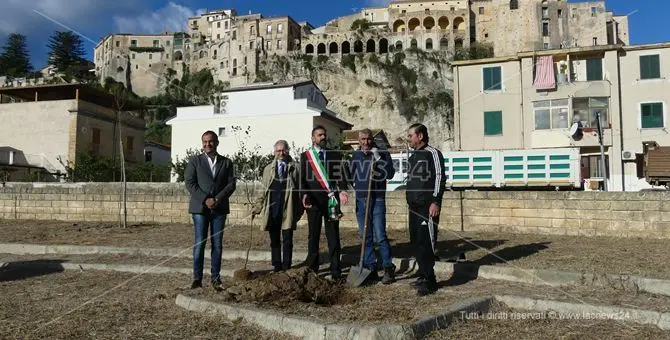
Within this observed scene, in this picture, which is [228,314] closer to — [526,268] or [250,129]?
[526,268]

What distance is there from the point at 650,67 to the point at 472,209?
2229 centimetres

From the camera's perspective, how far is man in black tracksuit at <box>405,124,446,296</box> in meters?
5.26

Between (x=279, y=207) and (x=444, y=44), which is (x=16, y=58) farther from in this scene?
(x=279, y=207)

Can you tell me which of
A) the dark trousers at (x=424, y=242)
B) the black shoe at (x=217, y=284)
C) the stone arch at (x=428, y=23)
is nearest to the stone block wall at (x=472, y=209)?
the dark trousers at (x=424, y=242)

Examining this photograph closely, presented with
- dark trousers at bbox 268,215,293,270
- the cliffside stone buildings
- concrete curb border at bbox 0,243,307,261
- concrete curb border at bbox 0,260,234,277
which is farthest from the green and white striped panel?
the cliffside stone buildings

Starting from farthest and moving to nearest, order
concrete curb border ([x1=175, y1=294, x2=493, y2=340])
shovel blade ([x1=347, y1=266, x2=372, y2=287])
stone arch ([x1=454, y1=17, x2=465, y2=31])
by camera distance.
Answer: stone arch ([x1=454, y1=17, x2=465, y2=31])
shovel blade ([x1=347, y1=266, x2=372, y2=287])
concrete curb border ([x1=175, y1=294, x2=493, y2=340])

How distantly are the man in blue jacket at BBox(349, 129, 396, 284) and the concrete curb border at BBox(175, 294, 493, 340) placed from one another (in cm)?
150

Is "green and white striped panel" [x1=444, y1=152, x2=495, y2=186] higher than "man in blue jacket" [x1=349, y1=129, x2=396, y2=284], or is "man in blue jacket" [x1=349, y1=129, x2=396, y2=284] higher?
"green and white striped panel" [x1=444, y1=152, x2=495, y2=186]

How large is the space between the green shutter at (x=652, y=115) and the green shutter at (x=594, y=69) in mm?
2846

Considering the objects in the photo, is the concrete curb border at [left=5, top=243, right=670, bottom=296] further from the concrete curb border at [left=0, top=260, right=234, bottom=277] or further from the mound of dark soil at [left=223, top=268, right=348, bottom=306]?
the mound of dark soil at [left=223, top=268, right=348, bottom=306]

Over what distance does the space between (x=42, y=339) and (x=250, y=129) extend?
104 feet

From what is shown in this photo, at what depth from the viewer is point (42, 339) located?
12.7 feet

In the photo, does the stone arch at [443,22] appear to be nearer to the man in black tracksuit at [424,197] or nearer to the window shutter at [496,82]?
the window shutter at [496,82]

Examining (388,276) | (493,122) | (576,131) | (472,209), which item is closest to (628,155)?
(576,131)
